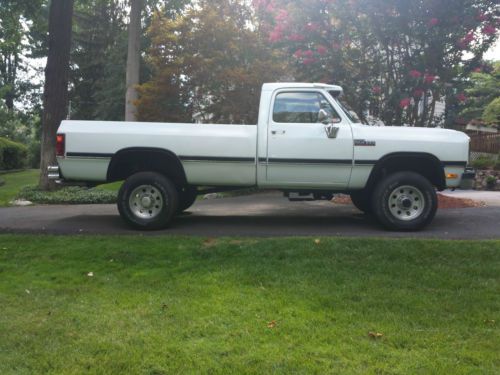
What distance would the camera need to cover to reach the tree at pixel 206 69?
13797 millimetres

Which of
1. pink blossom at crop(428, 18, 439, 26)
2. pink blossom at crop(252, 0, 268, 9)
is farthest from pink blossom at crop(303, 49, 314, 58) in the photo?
pink blossom at crop(428, 18, 439, 26)

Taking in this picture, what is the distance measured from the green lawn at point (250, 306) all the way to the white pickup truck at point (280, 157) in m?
1.11

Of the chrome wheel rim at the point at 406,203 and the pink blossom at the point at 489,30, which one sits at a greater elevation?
the pink blossom at the point at 489,30

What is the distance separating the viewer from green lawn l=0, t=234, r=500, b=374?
10.7ft

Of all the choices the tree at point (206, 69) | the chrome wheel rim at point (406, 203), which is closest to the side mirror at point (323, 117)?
the chrome wheel rim at point (406, 203)

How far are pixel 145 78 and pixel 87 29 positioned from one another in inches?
462

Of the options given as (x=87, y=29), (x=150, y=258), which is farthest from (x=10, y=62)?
(x=150, y=258)

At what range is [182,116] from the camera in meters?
14.2

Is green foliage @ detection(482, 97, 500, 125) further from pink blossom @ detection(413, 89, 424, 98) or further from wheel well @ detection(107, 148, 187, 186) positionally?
wheel well @ detection(107, 148, 187, 186)

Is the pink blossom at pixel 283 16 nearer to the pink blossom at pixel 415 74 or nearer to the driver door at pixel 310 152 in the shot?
the pink blossom at pixel 415 74

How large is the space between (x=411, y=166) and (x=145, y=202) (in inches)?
149

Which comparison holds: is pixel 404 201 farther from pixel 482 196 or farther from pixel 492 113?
pixel 492 113

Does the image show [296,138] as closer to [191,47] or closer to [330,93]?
[330,93]

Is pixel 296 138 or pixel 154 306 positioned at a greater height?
pixel 296 138
